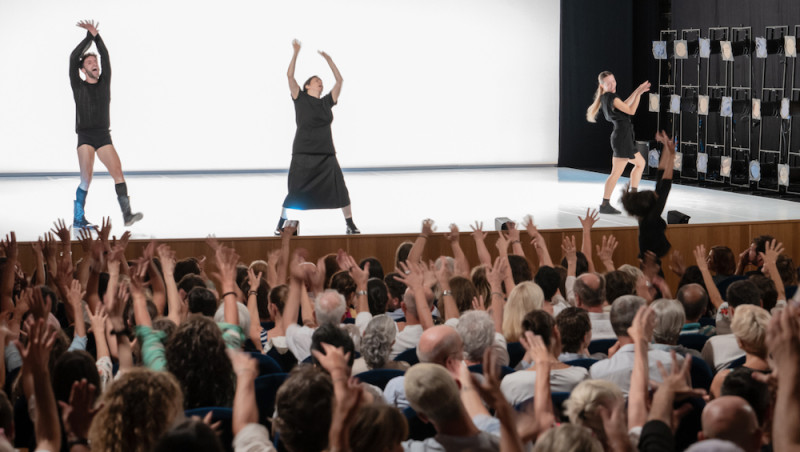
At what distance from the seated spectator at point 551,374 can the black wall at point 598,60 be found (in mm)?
10776

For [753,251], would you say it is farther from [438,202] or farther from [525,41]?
[525,41]

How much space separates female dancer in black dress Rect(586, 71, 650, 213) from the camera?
29.1 feet

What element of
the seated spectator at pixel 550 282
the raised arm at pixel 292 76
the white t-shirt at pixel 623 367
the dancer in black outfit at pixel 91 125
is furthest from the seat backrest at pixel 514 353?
the dancer in black outfit at pixel 91 125

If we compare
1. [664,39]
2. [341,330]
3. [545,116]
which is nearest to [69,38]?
[545,116]

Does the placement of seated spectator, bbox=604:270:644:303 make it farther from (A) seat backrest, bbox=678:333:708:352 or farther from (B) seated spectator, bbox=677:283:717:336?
(A) seat backrest, bbox=678:333:708:352

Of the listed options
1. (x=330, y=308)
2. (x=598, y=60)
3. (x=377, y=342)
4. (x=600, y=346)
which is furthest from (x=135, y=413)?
(x=598, y=60)

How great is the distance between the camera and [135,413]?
6.40ft

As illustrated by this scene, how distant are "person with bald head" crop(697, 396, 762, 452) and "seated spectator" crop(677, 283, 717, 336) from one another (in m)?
1.72

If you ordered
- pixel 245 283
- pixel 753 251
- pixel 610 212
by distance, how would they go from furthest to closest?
pixel 610 212 → pixel 753 251 → pixel 245 283

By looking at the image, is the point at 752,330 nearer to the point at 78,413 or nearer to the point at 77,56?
the point at 78,413

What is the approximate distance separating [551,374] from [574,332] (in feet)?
1.16

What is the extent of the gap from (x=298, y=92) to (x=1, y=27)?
6.31 m

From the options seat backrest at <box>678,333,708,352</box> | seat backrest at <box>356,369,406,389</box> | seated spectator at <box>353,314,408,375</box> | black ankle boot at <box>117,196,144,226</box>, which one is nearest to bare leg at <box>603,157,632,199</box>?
black ankle boot at <box>117,196,144,226</box>

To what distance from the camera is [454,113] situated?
13422 millimetres
